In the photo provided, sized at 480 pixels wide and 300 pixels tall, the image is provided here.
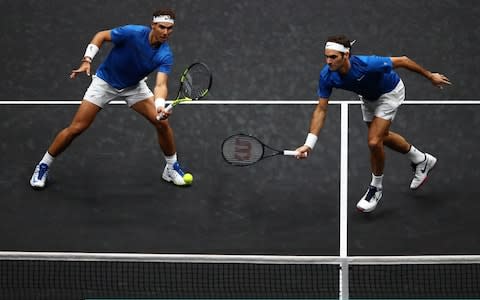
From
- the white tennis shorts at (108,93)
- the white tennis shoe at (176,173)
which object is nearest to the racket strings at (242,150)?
the white tennis shoe at (176,173)

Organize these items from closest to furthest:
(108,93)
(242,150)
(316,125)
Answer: (316,125) → (242,150) → (108,93)

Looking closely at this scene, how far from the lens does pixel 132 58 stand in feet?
33.5

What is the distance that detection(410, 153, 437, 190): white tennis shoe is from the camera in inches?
416

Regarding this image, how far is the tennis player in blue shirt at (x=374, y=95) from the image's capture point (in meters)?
9.59

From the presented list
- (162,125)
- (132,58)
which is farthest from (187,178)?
(132,58)

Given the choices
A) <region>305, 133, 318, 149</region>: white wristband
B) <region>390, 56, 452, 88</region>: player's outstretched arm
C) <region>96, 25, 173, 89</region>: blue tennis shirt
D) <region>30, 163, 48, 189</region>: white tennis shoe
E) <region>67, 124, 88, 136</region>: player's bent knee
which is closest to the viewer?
<region>305, 133, 318, 149</region>: white wristband

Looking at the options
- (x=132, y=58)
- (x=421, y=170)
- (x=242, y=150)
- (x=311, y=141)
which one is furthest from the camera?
(x=421, y=170)

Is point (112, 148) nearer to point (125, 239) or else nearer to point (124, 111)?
point (124, 111)

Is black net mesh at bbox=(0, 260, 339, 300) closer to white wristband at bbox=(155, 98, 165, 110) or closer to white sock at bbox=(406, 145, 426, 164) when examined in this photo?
white wristband at bbox=(155, 98, 165, 110)

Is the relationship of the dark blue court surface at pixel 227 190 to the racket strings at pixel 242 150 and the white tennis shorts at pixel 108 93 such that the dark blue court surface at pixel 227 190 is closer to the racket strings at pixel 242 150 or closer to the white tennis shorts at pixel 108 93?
the racket strings at pixel 242 150

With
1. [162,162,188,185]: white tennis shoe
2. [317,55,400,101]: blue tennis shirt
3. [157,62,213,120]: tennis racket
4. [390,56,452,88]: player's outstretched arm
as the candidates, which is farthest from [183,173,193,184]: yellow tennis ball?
[390,56,452,88]: player's outstretched arm

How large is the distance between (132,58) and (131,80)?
237 mm

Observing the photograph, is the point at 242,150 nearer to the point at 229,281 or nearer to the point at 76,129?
the point at 229,281

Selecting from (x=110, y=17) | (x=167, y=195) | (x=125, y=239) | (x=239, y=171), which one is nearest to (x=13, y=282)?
(x=125, y=239)
